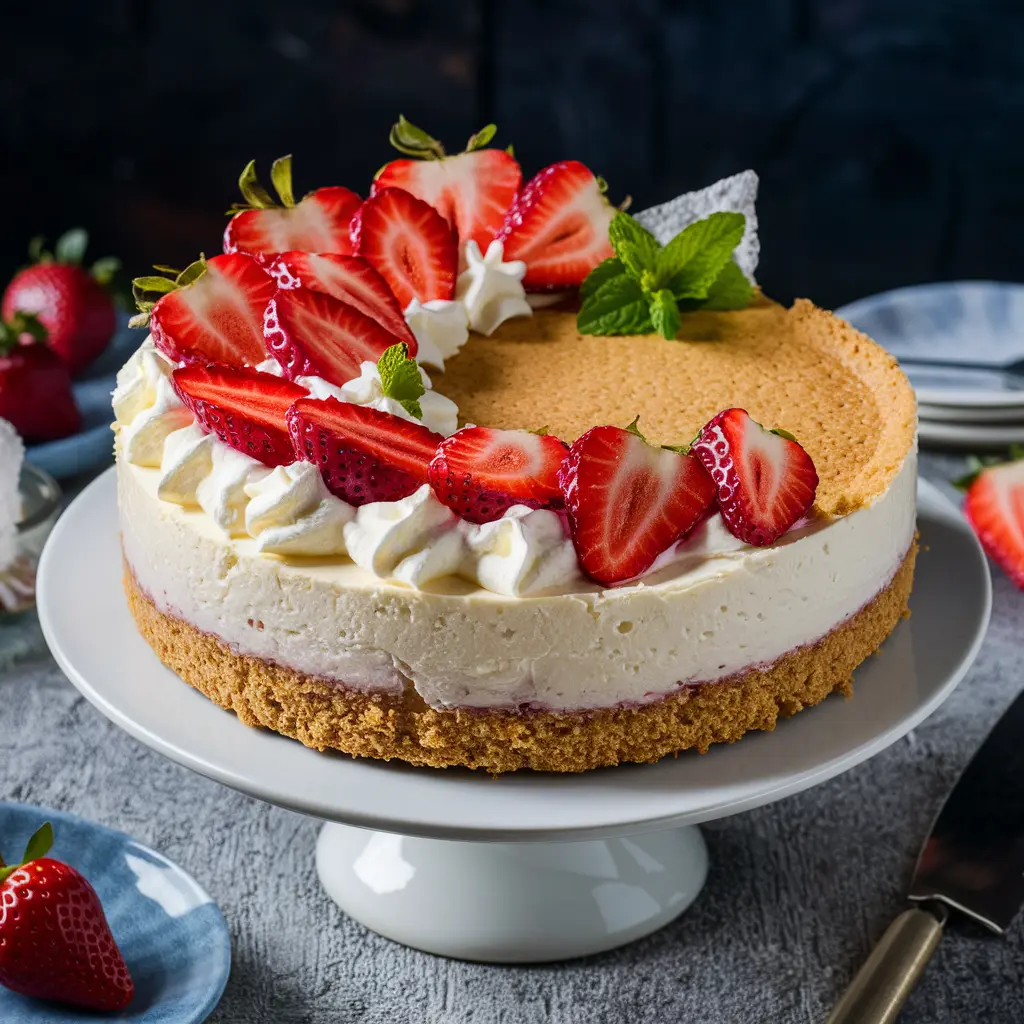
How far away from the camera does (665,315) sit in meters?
2.39

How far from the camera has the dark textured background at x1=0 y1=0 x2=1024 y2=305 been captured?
5.07 metres

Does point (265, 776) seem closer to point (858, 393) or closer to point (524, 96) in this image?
point (858, 393)

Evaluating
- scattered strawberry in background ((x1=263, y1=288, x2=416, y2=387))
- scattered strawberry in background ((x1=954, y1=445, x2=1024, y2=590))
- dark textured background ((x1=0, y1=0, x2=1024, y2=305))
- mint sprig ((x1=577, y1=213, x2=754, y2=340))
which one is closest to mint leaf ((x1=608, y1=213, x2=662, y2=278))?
mint sprig ((x1=577, y1=213, x2=754, y2=340))

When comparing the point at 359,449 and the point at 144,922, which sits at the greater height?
the point at 359,449

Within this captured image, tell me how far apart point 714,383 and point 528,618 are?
657mm

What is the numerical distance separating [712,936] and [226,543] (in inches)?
33.6

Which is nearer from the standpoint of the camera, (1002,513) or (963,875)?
(963,875)

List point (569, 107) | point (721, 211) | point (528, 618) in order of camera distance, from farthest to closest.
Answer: point (569, 107), point (721, 211), point (528, 618)

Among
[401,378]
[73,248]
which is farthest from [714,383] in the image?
[73,248]

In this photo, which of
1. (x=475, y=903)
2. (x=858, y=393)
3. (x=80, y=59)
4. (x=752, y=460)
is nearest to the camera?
(x=752, y=460)

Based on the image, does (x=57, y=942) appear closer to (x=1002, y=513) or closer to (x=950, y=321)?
(x=1002, y=513)

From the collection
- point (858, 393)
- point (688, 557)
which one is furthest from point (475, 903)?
point (858, 393)

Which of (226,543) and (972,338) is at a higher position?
(226,543)

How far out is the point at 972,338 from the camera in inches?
137
